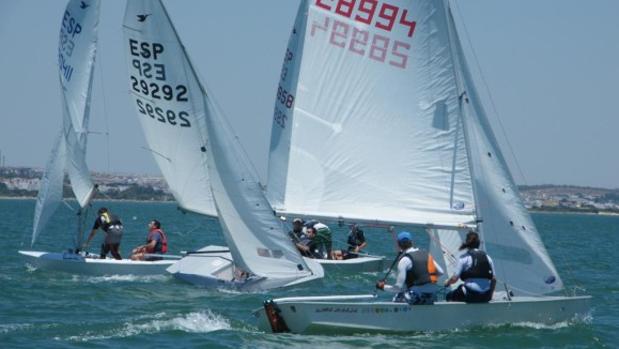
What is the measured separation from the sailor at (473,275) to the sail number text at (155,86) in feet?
24.7

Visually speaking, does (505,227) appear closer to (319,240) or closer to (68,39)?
(319,240)

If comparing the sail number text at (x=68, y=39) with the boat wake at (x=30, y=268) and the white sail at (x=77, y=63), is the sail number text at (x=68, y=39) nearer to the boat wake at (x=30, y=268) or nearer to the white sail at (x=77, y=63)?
the white sail at (x=77, y=63)

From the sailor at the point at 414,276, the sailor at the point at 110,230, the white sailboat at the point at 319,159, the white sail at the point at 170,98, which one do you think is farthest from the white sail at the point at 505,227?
the sailor at the point at 110,230

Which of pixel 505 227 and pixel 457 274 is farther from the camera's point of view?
pixel 505 227

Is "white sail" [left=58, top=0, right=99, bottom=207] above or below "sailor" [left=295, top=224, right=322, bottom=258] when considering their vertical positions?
above

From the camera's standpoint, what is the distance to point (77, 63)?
26.4 m

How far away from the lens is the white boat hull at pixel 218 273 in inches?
821

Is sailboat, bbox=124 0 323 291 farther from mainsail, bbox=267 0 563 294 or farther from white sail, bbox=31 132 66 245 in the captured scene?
white sail, bbox=31 132 66 245

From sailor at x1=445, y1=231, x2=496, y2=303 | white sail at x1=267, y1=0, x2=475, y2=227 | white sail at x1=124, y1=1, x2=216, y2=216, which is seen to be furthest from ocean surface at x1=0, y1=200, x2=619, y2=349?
white sail at x1=267, y1=0, x2=475, y2=227

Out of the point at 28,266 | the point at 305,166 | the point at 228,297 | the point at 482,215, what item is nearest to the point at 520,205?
the point at 482,215

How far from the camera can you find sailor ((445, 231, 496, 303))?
15750mm

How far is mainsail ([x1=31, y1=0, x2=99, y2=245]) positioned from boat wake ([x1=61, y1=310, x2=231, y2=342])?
9.50 meters

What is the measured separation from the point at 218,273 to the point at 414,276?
279 inches

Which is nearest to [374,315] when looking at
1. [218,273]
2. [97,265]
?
[218,273]
